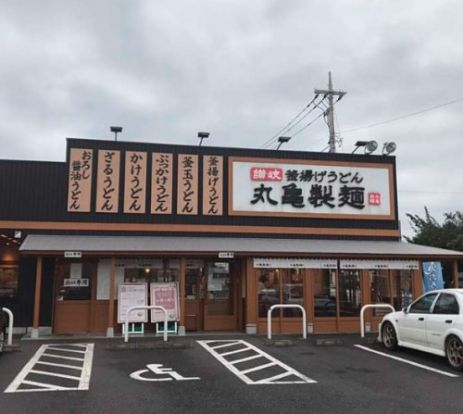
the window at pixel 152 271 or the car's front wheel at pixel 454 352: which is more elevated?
the window at pixel 152 271

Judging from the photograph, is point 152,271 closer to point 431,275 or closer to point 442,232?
point 431,275

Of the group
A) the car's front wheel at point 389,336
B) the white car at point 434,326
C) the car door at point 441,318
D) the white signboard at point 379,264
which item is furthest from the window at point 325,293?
the car door at point 441,318

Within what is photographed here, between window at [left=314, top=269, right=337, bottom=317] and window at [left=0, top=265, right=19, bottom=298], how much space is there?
9.13 meters

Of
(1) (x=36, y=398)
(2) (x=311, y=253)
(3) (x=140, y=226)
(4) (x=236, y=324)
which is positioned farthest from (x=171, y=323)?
(1) (x=36, y=398)

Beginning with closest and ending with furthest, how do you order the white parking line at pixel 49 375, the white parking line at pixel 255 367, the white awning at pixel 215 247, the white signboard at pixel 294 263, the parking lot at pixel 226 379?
the parking lot at pixel 226 379
the white parking line at pixel 49 375
the white parking line at pixel 255 367
the white awning at pixel 215 247
the white signboard at pixel 294 263

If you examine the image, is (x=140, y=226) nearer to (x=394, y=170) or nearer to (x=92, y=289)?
(x=92, y=289)

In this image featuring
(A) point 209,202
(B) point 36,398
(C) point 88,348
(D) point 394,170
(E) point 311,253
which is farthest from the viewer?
(D) point 394,170

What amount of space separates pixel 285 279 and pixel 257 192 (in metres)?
3.15

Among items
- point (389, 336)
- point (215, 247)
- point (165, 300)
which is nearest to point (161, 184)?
point (215, 247)

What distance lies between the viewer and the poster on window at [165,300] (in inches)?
608

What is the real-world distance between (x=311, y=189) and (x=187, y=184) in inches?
165

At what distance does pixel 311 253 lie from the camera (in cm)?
1552

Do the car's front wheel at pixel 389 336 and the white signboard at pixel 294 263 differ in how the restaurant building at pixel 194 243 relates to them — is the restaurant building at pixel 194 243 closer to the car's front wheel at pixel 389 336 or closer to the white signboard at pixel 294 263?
the white signboard at pixel 294 263

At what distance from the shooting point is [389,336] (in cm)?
1238
